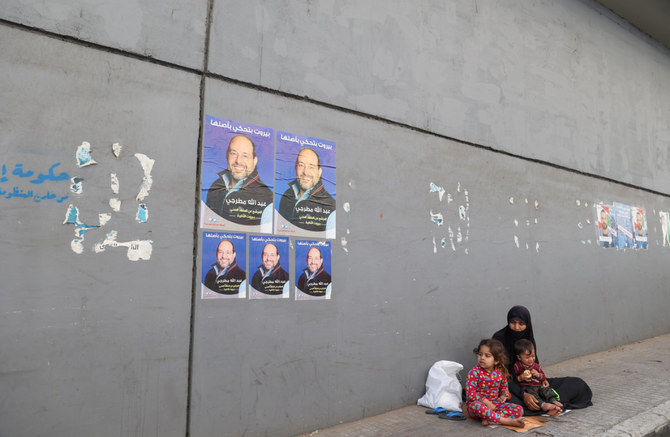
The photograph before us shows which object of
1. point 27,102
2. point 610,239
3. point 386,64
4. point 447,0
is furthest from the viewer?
point 610,239

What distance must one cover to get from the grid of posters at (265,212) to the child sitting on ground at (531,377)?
191 cm

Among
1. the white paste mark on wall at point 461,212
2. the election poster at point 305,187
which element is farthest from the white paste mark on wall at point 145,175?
the white paste mark on wall at point 461,212

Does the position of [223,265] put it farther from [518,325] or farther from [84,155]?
[518,325]

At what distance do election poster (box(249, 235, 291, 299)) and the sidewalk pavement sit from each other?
3.72 feet

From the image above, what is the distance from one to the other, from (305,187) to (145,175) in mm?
1225

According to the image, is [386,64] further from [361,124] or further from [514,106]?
[514,106]

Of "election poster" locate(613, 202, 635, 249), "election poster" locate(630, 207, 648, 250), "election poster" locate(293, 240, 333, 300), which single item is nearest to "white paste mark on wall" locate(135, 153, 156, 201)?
"election poster" locate(293, 240, 333, 300)

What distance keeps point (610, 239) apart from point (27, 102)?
731cm

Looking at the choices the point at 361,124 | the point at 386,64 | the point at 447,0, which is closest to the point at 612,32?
the point at 447,0

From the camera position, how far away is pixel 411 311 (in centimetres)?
427

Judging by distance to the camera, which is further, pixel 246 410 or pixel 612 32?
pixel 612 32

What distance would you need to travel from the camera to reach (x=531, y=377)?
4121 millimetres

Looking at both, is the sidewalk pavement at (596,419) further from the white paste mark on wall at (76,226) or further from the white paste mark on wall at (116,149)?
the white paste mark on wall at (116,149)

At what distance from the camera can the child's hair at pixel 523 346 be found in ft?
13.6
